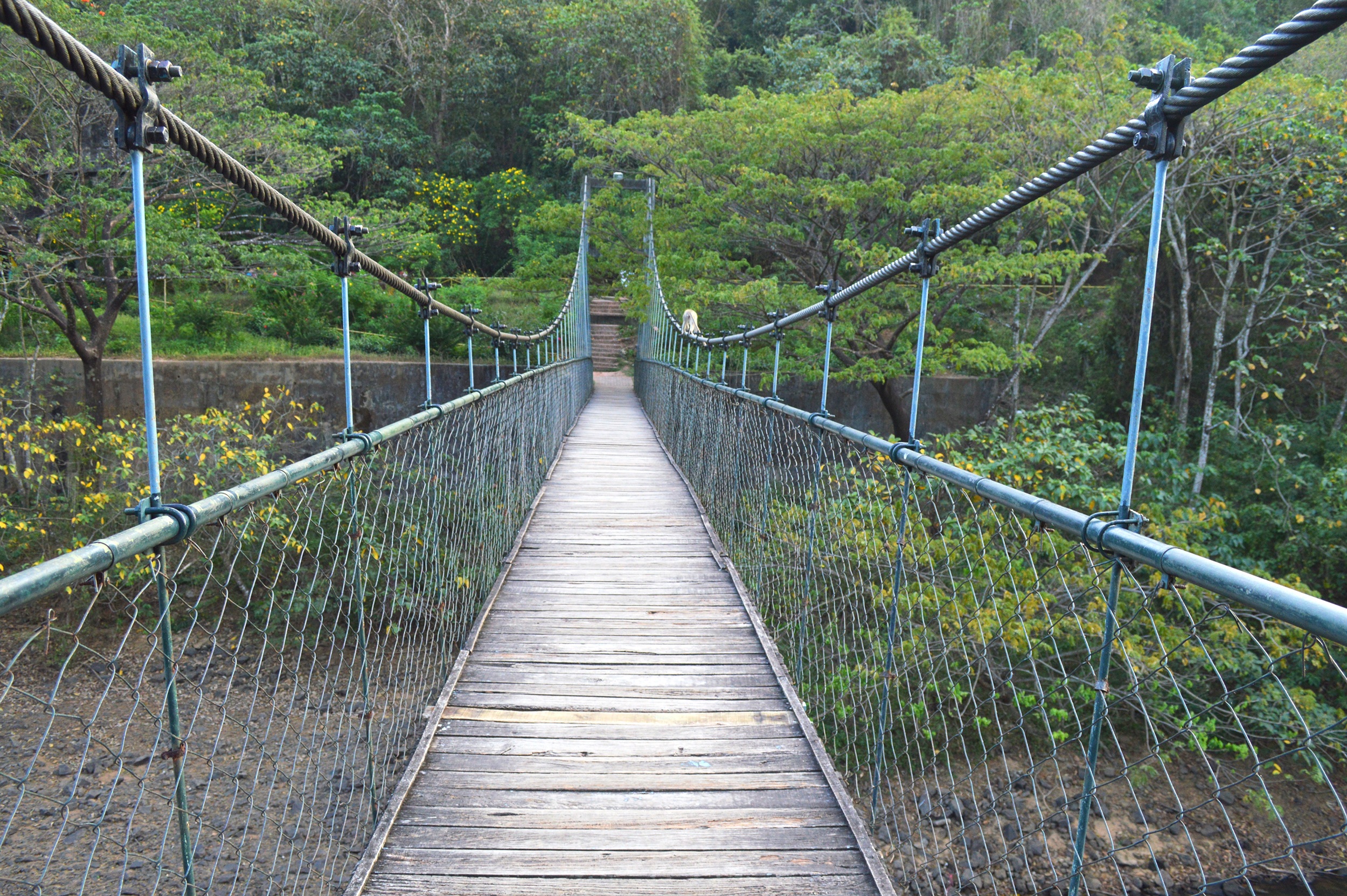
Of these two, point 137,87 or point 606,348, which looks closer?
point 137,87

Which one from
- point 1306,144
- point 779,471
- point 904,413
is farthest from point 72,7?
point 1306,144

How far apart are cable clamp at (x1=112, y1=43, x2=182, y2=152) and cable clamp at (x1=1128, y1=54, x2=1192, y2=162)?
1176 millimetres

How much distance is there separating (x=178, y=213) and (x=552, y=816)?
390 inches

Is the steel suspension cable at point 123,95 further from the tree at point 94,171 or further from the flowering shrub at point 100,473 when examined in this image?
the tree at point 94,171

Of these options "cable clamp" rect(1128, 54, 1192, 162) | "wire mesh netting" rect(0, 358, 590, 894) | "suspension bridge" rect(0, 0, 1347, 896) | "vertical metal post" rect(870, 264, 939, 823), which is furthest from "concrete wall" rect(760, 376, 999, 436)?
"cable clamp" rect(1128, 54, 1192, 162)

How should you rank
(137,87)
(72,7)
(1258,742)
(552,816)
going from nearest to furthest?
(137,87) → (552,816) → (1258,742) → (72,7)

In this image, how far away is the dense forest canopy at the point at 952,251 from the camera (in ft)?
22.5

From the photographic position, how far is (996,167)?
26.8 ft

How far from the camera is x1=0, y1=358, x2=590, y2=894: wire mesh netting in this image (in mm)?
1780

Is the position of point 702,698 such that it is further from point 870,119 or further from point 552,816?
point 870,119

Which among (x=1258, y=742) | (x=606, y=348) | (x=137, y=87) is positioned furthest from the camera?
(x=606, y=348)

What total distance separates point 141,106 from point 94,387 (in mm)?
8886

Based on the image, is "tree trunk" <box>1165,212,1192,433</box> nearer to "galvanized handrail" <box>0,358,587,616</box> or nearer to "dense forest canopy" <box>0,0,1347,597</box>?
"dense forest canopy" <box>0,0,1347,597</box>

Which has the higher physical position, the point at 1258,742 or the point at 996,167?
the point at 996,167
